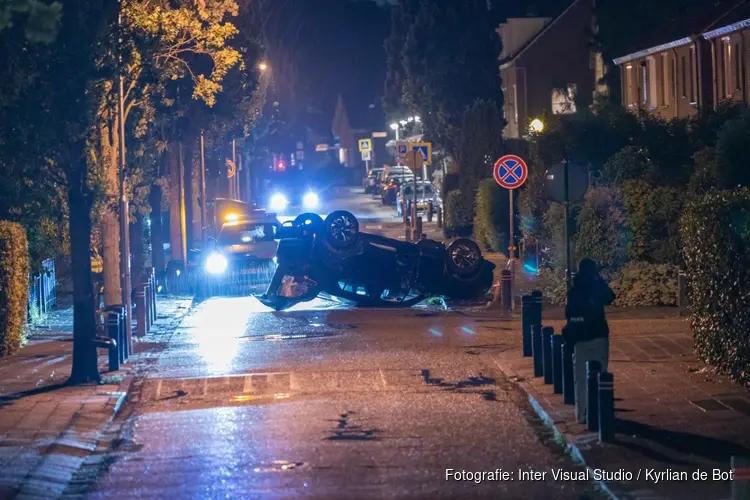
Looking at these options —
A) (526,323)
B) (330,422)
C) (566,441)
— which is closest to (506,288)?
(526,323)

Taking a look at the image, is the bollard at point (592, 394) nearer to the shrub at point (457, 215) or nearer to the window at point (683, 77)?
the window at point (683, 77)

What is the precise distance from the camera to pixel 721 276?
41.6 feet

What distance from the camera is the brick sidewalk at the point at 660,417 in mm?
8906

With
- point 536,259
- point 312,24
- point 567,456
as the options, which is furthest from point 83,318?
point 312,24

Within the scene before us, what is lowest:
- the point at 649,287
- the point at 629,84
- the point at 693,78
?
the point at 649,287

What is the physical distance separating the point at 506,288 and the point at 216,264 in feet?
30.4

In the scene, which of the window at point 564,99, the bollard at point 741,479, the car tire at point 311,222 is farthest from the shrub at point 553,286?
the window at point 564,99

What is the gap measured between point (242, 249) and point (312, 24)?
79679 mm

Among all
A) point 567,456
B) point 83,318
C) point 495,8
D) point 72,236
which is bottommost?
point 567,456

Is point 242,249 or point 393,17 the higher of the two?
point 393,17

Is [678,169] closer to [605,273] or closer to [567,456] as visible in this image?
[605,273]

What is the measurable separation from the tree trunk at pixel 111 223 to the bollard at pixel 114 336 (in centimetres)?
379

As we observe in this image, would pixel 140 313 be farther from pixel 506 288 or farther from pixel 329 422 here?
pixel 329 422

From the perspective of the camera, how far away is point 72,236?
1457 cm
